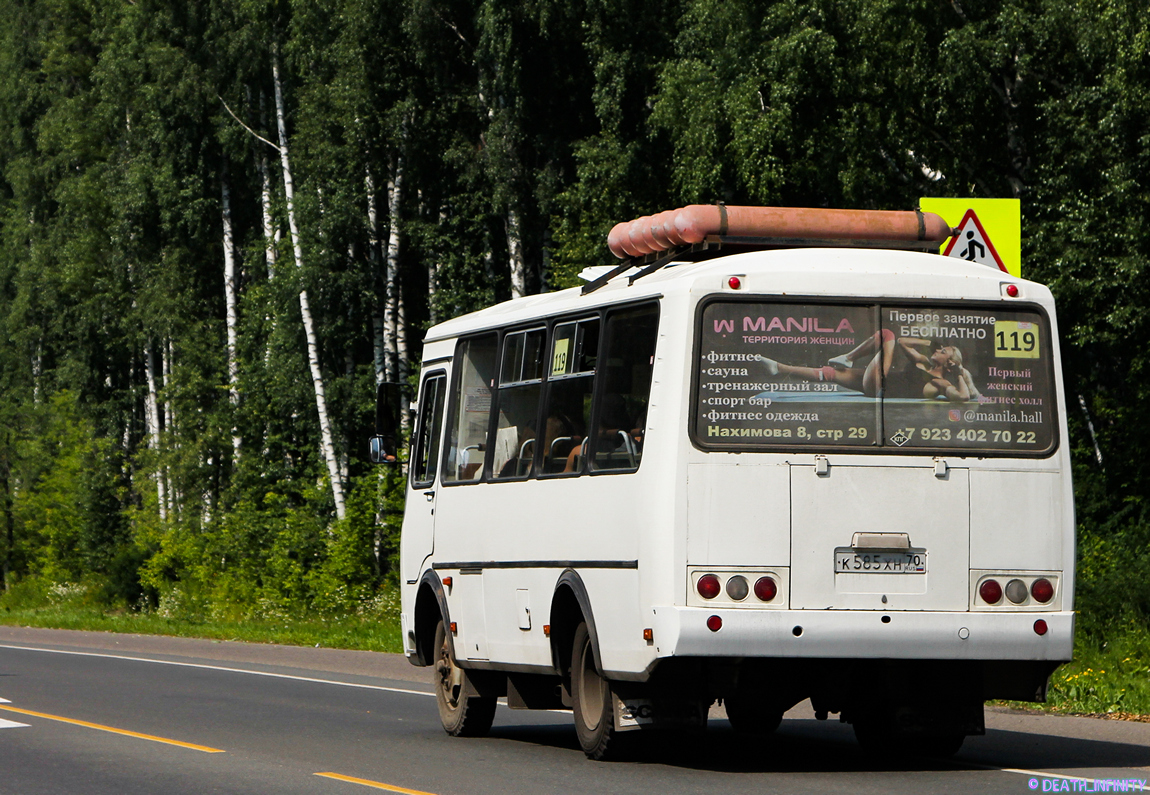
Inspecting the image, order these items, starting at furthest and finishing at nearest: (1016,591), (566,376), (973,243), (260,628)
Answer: (260,628) → (973,243) → (566,376) → (1016,591)

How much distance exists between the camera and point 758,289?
1073 centimetres

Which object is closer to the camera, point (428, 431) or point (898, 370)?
point (898, 370)

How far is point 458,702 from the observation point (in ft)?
45.6

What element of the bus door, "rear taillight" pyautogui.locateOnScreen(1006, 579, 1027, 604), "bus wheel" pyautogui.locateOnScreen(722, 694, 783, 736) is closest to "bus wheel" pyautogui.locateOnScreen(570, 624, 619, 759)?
"bus wheel" pyautogui.locateOnScreen(722, 694, 783, 736)

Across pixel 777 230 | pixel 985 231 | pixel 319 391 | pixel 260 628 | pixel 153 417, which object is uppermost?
pixel 153 417

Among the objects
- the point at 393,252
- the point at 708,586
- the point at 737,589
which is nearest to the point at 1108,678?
the point at 737,589

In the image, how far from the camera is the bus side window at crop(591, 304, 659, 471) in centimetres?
1096

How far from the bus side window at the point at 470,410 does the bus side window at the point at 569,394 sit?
1.21 meters

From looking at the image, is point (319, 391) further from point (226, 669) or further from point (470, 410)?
point (470, 410)

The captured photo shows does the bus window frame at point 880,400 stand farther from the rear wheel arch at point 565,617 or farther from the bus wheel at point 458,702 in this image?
the bus wheel at point 458,702

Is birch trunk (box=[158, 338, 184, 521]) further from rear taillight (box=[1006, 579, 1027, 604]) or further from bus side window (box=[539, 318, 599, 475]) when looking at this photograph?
rear taillight (box=[1006, 579, 1027, 604])

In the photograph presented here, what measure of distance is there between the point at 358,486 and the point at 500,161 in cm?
719

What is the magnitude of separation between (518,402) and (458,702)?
2.56 metres

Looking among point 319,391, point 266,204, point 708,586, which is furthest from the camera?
point 266,204
